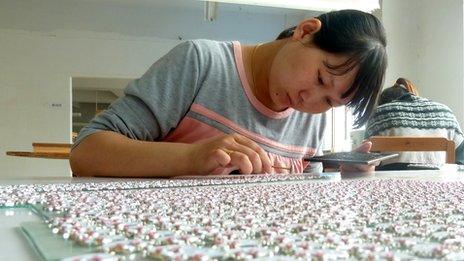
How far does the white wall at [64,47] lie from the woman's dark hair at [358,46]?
384 centimetres

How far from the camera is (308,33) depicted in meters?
0.94

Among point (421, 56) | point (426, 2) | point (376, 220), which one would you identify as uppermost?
point (426, 2)

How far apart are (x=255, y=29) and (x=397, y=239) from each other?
16.1 ft

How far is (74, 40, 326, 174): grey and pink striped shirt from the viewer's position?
0.90 metres

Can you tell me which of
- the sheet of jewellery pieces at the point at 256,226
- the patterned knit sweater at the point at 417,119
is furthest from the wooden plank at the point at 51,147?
the sheet of jewellery pieces at the point at 256,226

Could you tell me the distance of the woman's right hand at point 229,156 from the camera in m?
0.70

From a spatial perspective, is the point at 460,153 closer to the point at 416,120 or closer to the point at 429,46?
the point at 416,120

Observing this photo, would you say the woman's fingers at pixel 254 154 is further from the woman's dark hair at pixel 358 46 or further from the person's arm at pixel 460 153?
the person's arm at pixel 460 153

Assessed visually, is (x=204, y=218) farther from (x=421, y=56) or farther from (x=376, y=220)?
(x=421, y=56)

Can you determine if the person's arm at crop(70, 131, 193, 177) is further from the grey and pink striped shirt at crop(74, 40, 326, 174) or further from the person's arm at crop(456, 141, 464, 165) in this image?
the person's arm at crop(456, 141, 464, 165)

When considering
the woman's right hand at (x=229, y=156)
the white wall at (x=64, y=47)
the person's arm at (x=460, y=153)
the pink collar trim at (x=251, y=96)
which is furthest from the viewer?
the white wall at (x=64, y=47)

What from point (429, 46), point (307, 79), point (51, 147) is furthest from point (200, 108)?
point (429, 46)

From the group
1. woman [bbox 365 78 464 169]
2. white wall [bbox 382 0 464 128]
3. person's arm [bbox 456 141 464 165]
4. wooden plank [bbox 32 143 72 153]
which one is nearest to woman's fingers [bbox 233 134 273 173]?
woman [bbox 365 78 464 169]

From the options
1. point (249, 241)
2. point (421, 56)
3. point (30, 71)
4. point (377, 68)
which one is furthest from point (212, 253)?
point (30, 71)
